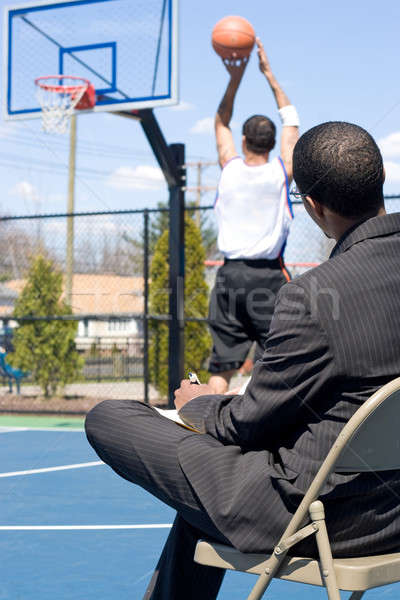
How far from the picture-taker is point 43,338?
11.3 metres

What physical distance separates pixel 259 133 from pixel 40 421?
4.89 m

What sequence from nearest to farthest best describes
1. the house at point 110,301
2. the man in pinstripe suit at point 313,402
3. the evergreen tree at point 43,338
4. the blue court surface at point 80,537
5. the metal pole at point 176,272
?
the man in pinstripe suit at point 313,402
the blue court surface at point 80,537
the metal pole at point 176,272
the evergreen tree at point 43,338
the house at point 110,301

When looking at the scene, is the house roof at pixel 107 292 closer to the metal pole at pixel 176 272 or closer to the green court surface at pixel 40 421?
the green court surface at pixel 40 421

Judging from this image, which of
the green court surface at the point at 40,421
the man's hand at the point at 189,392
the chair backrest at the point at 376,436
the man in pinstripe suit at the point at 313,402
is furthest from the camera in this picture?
the green court surface at the point at 40,421

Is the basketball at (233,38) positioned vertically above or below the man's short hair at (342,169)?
above

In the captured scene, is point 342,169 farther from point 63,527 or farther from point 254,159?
point 254,159

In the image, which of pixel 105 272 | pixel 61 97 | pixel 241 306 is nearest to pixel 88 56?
pixel 61 97

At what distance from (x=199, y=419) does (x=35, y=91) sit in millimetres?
6902

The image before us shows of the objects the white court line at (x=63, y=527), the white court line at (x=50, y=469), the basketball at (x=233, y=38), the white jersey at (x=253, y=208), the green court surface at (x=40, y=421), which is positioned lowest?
the green court surface at (x=40, y=421)

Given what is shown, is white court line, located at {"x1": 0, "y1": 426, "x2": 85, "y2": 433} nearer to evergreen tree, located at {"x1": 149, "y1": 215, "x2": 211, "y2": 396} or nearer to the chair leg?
evergreen tree, located at {"x1": 149, "y1": 215, "x2": 211, "y2": 396}

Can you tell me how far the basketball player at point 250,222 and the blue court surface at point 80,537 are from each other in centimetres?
118

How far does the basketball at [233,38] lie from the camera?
5762 millimetres

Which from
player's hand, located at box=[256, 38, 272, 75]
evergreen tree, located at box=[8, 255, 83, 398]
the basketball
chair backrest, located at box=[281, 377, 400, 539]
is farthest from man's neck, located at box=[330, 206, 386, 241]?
evergreen tree, located at box=[8, 255, 83, 398]

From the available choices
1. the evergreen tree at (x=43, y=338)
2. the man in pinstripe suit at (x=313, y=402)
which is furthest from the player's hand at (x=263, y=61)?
the evergreen tree at (x=43, y=338)
